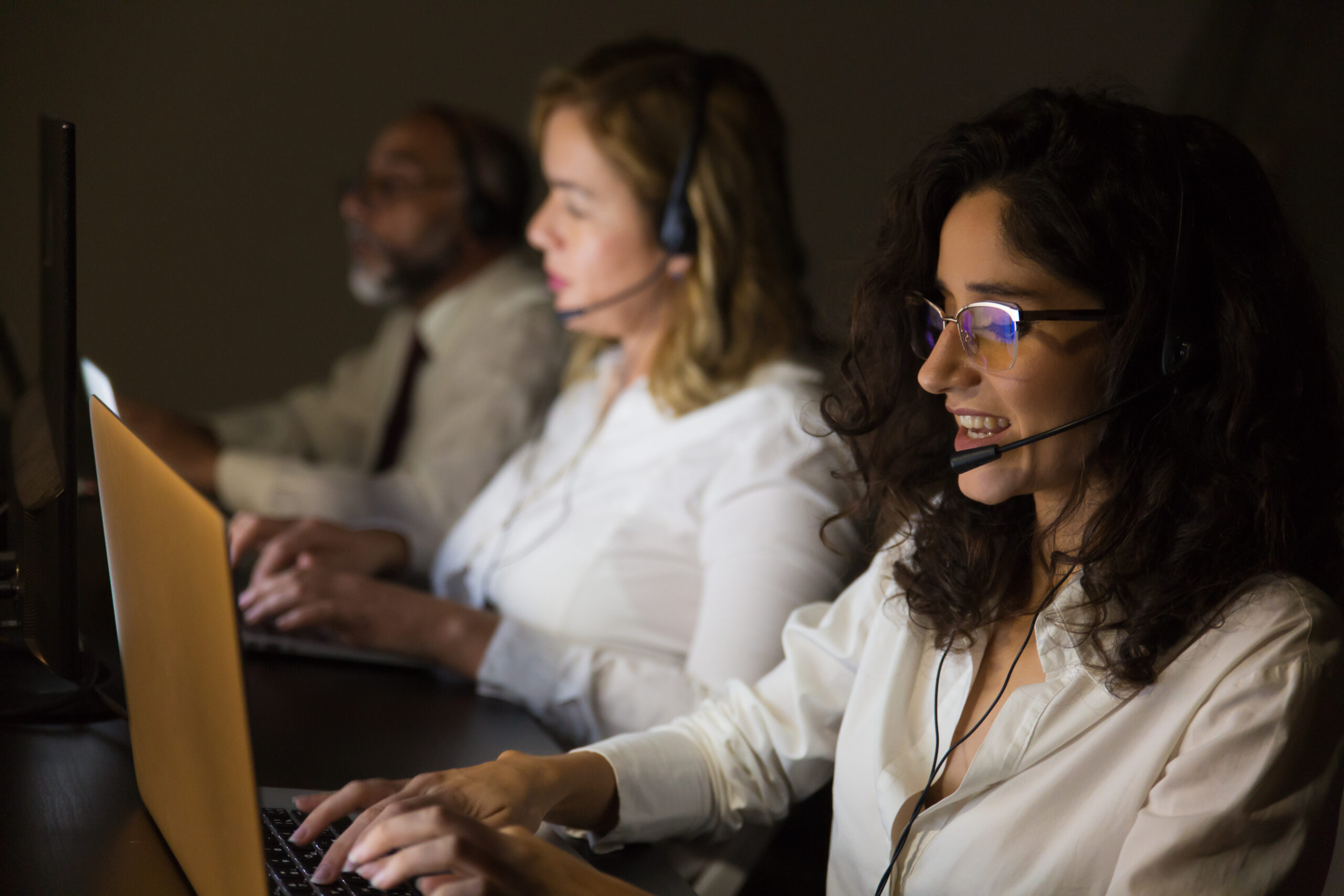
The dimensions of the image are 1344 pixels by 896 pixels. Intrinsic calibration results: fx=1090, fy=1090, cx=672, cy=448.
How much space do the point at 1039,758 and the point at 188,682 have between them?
597mm

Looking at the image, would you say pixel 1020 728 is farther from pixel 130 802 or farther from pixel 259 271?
pixel 259 271

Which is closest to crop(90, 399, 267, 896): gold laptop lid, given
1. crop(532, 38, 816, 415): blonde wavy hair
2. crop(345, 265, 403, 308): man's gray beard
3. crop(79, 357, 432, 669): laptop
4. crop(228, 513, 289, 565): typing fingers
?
crop(79, 357, 432, 669): laptop

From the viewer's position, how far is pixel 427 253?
2561 millimetres

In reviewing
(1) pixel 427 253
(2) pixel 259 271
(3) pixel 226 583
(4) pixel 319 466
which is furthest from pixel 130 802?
(2) pixel 259 271

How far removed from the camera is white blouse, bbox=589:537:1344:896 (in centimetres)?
72

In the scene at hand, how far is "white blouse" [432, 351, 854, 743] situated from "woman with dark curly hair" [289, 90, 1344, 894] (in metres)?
0.24

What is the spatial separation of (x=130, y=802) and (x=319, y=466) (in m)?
1.19

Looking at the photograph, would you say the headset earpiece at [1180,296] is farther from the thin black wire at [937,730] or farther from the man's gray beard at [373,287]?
the man's gray beard at [373,287]

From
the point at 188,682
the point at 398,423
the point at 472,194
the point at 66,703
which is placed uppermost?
the point at 472,194

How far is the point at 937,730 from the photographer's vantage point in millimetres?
911

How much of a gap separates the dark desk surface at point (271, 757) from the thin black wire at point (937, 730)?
6.7 inches

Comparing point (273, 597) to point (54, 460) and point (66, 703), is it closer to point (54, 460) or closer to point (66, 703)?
point (66, 703)

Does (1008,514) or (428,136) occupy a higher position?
(428,136)

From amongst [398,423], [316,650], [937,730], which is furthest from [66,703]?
[398,423]
